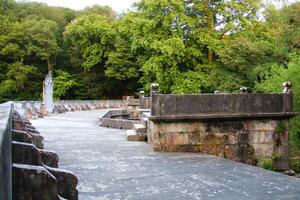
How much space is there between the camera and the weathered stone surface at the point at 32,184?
2.18 metres

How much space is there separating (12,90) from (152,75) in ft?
49.3

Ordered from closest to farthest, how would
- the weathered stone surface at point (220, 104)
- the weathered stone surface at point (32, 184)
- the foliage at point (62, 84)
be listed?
the weathered stone surface at point (32, 184), the weathered stone surface at point (220, 104), the foliage at point (62, 84)

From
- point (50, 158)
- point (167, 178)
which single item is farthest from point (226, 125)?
point (50, 158)

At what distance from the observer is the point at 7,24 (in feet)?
129

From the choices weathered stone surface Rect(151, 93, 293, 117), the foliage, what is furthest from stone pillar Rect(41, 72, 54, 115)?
the foliage

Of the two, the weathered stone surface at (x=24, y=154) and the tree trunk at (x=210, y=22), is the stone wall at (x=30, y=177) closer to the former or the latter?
the weathered stone surface at (x=24, y=154)

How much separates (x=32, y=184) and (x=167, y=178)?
333 cm

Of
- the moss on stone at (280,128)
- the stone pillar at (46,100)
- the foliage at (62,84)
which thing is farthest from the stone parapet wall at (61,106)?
the moss on stone at (280,128)

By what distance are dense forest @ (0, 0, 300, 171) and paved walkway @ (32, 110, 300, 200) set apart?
660 centimetres

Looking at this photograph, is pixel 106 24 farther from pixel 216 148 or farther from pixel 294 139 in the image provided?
pixel 216 148

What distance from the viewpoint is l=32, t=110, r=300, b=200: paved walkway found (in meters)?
4.55

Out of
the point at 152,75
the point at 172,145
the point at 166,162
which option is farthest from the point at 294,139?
the point at 152,75

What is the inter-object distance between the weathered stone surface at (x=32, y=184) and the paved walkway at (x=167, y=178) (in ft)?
5.86

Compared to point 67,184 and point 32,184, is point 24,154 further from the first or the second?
point 67,184
